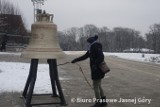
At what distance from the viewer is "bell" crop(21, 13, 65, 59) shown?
939 cm

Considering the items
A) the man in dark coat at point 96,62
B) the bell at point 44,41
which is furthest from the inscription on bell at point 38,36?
the man in dark coat at point 96,62

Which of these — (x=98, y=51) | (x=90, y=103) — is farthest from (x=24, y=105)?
(x=98, y=51)

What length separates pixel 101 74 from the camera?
9156 mm

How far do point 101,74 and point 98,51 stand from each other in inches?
23.2

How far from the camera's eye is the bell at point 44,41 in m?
9.39

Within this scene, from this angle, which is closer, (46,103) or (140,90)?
(46,103)

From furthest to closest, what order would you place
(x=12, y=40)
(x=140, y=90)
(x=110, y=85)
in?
(x=12, y=40)
(x=110, y=85)
(x=140, y=90)

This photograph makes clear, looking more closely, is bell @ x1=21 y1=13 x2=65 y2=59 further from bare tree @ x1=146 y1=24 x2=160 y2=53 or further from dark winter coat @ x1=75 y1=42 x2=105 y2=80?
bare tree @ x1=146 y1=24 x2=160 y2=53

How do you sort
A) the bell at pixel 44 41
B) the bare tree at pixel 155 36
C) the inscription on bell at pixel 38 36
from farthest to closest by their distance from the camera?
1. the bare tree at pixel 155 36
2. the inscription on bell at pixel 38 36
3. the bell at pixel 44 41

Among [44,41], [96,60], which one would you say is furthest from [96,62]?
[44,41]

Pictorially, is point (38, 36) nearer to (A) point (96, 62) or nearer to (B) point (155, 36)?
(A) point (96, 62)

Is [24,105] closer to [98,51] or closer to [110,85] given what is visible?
[98,51]

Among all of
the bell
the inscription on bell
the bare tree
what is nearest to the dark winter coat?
the bell

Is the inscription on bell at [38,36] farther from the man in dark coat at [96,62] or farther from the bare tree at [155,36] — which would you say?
the bare tree at [155,36]
